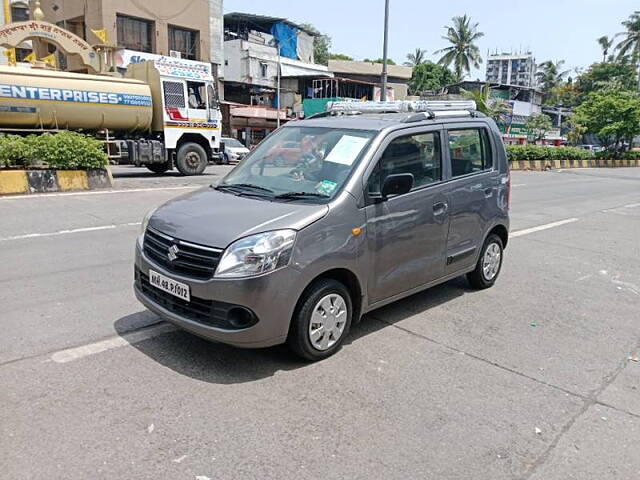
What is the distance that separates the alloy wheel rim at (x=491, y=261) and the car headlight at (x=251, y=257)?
3.05 metres

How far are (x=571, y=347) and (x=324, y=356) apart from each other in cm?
216

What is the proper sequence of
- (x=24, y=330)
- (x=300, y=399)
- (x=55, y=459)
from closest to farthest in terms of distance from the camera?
→ 1. (x=55, y=459)
2. (x=300, y=399)
3. (x=24, y=330)

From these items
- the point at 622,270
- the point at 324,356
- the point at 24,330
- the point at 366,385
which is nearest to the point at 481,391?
the point at 366,385

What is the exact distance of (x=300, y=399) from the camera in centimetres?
340

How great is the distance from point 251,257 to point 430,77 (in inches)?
2990

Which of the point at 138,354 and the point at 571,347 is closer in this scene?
the point at 138,354

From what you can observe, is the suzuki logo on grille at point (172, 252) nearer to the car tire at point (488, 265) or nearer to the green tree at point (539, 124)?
the car tire at point (488, 265)

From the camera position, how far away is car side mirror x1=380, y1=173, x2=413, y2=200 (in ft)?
13.3

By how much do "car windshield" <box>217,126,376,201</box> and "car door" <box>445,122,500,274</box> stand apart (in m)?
1.13

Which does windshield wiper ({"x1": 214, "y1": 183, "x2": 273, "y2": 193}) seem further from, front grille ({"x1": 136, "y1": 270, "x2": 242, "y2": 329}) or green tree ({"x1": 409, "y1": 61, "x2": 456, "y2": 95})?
green tree ({"x1": 409, "y1": 61, "x2": 456, "y2": 95})

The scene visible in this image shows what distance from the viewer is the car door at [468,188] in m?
5.01

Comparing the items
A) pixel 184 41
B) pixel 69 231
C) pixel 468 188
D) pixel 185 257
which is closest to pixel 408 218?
pixel 468 188

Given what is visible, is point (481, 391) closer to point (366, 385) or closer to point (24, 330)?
point (366, 385)

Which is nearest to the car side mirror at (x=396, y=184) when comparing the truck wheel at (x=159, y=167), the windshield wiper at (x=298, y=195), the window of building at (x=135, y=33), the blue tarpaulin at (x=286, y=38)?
the windshield wiper at (x=298, y=195)
